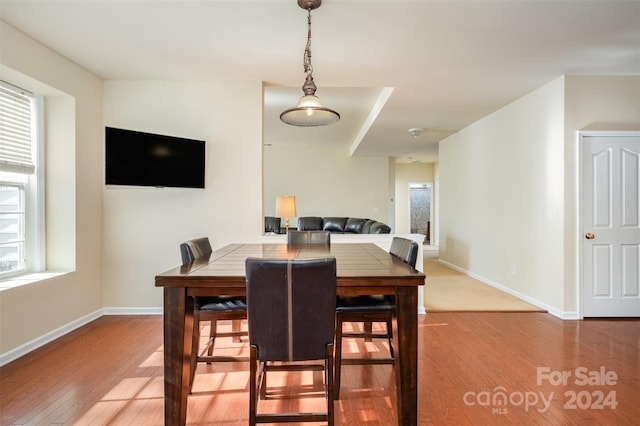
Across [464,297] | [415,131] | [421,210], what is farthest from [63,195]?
[421,210]

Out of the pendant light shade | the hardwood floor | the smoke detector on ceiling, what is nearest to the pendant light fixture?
the pendant light shade

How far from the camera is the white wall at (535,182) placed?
141 inches

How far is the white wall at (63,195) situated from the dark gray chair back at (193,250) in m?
1.54

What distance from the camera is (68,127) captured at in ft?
10.8

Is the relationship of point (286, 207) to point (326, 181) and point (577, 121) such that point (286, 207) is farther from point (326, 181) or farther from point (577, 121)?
Answer: point (326, 181)

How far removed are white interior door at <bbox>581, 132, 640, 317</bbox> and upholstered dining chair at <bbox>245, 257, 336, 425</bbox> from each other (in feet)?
11.0

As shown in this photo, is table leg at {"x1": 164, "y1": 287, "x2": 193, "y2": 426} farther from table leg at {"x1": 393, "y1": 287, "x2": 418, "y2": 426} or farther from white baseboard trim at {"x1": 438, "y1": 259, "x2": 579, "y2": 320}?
white baseboard trim at {"x1": 438, "y1": 259, "x2": 579, "y2": 320}

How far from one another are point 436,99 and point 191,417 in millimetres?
4073

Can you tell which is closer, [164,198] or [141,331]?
[141,331]

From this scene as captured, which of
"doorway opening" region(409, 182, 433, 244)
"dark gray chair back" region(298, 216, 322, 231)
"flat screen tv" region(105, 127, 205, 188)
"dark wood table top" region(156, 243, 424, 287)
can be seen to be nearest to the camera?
"dark wood table top" region(156, 243, 424, 287)

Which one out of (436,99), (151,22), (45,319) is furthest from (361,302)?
(436,99)

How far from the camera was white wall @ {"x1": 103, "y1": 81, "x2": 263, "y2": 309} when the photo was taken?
12.4ft

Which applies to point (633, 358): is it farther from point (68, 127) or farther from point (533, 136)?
point (68, 127)

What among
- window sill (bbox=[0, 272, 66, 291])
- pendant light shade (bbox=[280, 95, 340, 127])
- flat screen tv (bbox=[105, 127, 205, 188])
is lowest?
window sill (bbox=[0, 272, 66, 291])
